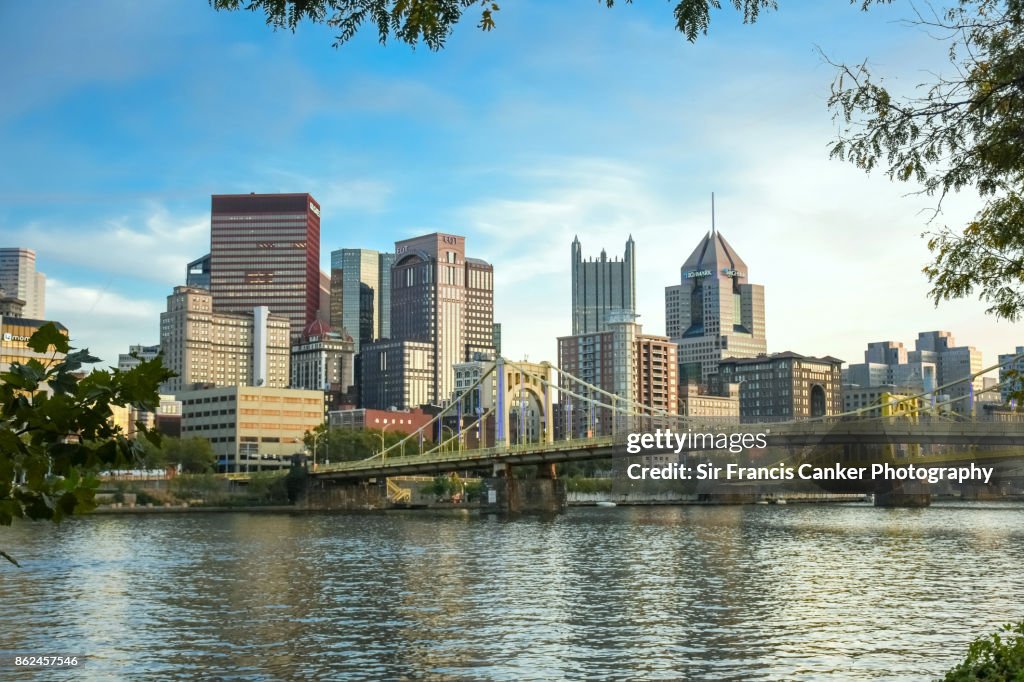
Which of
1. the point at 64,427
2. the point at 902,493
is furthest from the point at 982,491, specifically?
the point at 64,427

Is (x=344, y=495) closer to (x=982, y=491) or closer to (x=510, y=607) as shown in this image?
(x=982, y=491)

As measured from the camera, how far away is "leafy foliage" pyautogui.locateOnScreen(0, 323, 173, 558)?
718 cm

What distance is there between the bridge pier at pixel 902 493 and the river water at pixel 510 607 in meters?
69.1

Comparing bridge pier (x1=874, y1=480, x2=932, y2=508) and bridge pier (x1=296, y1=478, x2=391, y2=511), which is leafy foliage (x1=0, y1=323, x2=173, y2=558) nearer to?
bridge pier (x1=296, y1=478, x2=391, y2=511)

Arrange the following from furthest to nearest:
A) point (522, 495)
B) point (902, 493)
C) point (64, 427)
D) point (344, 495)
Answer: point (344, 495)
point (902, 493)
point (522, 495)
point (64, 427)

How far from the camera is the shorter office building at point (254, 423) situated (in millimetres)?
188250

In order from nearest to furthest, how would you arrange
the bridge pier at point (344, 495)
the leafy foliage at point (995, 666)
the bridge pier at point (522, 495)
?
1. the leafy foliage at point (995, 666)
2. the bridge pier at point (522, 495)
3. the bridge pier at point (344, 495)

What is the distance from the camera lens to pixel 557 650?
27312mm

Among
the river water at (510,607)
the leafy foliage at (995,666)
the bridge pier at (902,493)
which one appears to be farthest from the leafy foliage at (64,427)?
the bridge pier at (902,493)

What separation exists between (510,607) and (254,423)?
15940 cm

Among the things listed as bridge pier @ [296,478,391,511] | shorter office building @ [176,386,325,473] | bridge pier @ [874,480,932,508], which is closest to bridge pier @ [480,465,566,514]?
bridge pier @ [296,478,391,511]

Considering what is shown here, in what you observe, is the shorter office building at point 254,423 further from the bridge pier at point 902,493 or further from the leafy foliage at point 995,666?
the leafy foliage at point 995,666

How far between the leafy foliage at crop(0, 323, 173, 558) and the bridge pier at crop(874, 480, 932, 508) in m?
137

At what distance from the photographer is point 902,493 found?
14112 centimetres
